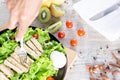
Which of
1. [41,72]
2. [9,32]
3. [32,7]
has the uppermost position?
[32,7]

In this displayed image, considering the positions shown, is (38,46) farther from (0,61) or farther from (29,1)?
(29,1)

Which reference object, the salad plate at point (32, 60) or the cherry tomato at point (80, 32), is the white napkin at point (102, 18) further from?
the salad plate at point (32, 60)

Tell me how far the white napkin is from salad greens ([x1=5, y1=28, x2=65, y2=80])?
0.25 m

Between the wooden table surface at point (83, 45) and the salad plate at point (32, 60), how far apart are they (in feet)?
0.38

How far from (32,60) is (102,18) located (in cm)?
40

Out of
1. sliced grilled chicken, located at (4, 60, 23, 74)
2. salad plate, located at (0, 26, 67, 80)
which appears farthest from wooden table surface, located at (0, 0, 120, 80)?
sliced grilled chicken, located at (4, 60, 23, 74)

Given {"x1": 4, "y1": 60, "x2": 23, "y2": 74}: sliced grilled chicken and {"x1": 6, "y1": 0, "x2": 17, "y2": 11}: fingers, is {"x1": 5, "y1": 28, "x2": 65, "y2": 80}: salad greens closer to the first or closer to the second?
{"x1": 4, "y1": 60, "x2": 23, "y2": 74}: sliced grilled chicken

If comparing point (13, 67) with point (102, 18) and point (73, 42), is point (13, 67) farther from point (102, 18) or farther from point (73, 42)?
point (102, 18)

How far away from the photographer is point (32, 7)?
0.73 m

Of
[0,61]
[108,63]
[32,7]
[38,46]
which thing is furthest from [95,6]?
[32,7]

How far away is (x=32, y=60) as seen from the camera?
1089 mm

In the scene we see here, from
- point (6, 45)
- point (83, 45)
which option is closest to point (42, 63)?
point (6, 45)

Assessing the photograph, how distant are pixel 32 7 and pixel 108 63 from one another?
1.94 ft

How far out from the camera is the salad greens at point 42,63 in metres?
1.07
